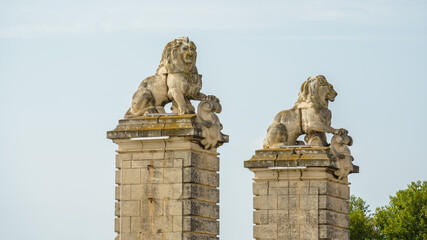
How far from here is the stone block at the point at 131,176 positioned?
31.1 meters

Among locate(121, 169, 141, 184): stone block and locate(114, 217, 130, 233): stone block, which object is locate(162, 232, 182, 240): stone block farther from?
locate(121, 169, 141, 184): stone block

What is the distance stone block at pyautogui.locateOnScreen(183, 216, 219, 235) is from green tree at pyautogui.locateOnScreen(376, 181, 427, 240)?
27.3 m

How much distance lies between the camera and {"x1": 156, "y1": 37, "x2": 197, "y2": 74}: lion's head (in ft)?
104

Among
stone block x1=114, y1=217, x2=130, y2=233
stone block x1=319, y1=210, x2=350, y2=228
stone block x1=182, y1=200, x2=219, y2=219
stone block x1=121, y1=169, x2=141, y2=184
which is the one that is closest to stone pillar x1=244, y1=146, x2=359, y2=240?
stone block x1=319, y1=210, x2=350, y2=228

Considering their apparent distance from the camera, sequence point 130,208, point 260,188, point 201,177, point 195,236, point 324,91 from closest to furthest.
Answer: point 195,236, point 201,177, point 130,208, point 324,91, point 260,188

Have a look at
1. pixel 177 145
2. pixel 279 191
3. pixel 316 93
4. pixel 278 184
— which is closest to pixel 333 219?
pixel 279 191

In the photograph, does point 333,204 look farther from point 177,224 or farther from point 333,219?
point 177,224

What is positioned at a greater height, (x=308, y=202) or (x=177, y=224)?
(x=308, y=202)

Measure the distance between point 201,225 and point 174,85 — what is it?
3186mm

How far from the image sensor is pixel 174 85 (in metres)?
31.5

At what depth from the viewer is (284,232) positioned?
3753 cm

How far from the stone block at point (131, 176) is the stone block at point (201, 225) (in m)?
1.50

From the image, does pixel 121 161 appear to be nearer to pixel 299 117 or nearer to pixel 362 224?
pixel 299 117

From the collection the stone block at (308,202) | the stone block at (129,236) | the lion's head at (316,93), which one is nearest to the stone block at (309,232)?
the stone block at (308,202)
